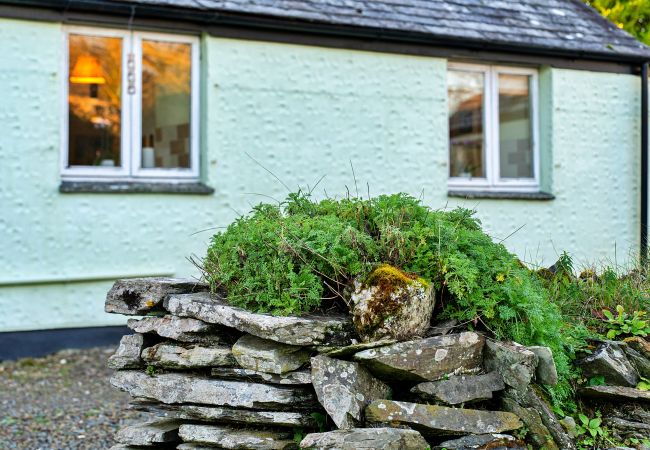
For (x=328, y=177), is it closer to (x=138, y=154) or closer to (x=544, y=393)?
(x=138, y=154)

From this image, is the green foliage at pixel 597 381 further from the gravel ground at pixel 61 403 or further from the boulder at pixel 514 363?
the gravel ground at pixel 61 403

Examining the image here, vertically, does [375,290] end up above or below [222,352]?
above

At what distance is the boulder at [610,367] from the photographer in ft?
13.4

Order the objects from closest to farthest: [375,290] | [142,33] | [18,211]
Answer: [375,290] < [18,211] < [142,33]

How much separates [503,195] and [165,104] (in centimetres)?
485

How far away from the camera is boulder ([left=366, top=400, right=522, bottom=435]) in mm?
3480

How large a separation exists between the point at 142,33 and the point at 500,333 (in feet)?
21.9

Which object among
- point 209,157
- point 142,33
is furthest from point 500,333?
point 142,33

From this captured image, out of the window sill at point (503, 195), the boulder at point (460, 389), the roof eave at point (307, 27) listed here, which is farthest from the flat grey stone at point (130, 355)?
the window sill at point (503, 195)

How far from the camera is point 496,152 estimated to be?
1131cm

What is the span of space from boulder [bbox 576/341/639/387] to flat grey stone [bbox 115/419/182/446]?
2229 mm

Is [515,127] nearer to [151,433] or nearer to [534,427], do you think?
[534,427]

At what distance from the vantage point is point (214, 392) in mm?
3797

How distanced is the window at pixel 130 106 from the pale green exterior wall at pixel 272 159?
0.87 ft
